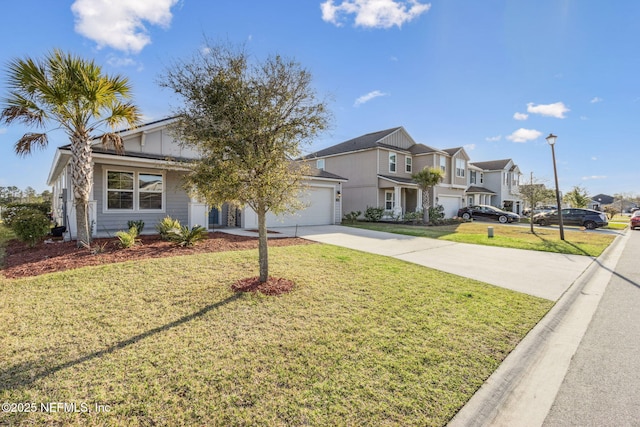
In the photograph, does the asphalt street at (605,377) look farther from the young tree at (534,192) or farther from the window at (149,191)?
the young tree at (534,192)

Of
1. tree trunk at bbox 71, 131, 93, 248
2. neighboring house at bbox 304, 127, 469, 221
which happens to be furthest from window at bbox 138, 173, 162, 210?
neighboring house at bbox 304, 127, 469, 221

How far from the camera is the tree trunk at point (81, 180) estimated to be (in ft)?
26.0

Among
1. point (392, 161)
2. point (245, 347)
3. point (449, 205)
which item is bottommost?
point (245, 347)

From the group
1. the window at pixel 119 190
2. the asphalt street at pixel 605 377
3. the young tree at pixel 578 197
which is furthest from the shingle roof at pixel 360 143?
the young tree at pixel 578 197

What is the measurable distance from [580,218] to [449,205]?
9251 mm

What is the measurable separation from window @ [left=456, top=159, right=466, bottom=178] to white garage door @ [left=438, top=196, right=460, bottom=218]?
2317 millimetres

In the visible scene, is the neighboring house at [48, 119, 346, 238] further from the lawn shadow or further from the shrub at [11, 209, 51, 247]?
the lawn shadow

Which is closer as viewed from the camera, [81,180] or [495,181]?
[81,180]

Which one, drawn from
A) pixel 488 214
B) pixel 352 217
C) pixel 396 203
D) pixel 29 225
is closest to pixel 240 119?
pixel 29 225

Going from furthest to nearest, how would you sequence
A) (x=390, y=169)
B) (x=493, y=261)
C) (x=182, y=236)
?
(x=390, y=169) → (x=493, y=261) → (x=182, y=236)

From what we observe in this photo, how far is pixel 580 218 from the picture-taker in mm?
21344

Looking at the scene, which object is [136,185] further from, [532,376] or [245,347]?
[532,376]

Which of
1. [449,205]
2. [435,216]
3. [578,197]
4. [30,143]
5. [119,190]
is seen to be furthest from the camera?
[578,197]

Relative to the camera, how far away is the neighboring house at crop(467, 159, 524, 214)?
34625mm
